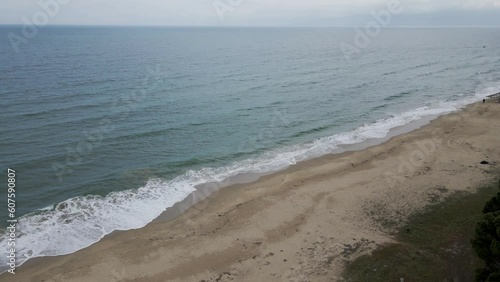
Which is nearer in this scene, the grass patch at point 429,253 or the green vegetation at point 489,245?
the green vegetation at point 489,245

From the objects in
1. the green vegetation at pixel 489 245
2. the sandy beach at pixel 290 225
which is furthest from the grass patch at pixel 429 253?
the green vegetation at pixel 489 245

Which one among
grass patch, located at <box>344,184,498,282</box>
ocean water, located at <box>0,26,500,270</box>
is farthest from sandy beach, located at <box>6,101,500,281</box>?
ocean water, located at <box>0,26,500,270</box>

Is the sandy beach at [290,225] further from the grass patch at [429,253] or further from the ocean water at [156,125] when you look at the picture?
the ocean water at [156,125]

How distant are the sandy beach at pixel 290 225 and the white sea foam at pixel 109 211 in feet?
2.79

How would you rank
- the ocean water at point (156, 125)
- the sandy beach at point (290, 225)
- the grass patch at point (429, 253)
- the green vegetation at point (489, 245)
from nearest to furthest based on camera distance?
the green vegetation at point (489, 245) → the grass patch at point (429, 253) → the sandy beach at point (290, 225) → the ocean water at point (156, 125)

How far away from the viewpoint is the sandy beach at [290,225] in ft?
53.8

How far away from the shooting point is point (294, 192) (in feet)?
77.4

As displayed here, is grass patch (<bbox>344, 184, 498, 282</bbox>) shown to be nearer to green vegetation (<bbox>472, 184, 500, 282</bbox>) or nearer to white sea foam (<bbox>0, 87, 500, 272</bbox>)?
green vegetation (<bbox>472, 184, 500, 282</bbox>)

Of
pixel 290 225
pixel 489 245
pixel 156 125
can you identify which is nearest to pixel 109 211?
pixel 290 225

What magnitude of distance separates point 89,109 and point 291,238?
28473 millimetres

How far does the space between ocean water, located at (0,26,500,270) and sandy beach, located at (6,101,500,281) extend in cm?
187

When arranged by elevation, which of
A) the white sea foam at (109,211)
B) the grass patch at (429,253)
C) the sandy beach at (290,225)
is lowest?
the grass patch at (429,253)

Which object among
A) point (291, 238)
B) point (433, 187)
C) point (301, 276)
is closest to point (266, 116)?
point (433, 187)

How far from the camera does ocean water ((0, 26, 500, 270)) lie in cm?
2223
